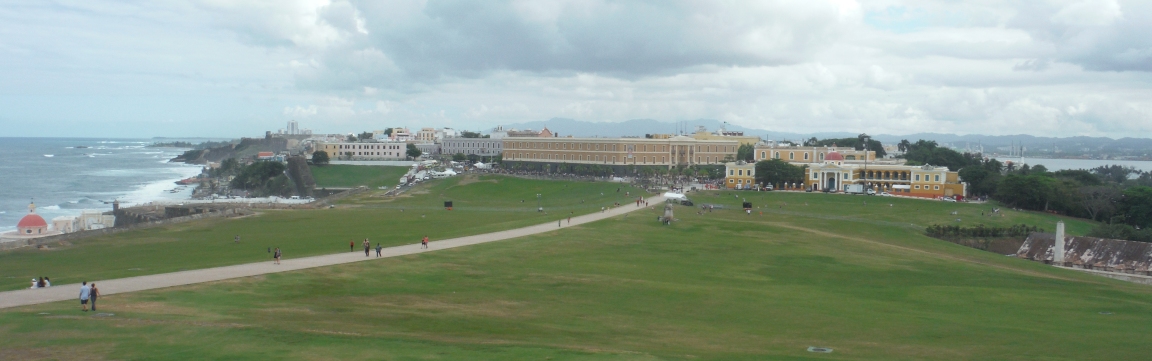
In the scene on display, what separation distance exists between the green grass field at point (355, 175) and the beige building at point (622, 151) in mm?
17823

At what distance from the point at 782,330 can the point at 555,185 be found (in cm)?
6891

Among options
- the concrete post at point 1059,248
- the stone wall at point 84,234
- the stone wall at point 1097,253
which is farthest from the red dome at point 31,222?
the concrete post at point 1059,248

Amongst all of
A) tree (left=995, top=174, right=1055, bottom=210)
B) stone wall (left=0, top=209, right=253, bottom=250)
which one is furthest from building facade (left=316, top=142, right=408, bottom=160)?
tree (left=995, top=174, right=1055, bottom=210)

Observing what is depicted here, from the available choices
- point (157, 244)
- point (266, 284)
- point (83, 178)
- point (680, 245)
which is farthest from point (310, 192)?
point (266, 284)

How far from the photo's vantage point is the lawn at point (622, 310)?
1969cm

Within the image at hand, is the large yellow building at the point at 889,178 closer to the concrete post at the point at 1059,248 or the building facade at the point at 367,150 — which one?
the concrete post at the point at 1059,248

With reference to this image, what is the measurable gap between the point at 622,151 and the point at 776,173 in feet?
96.6

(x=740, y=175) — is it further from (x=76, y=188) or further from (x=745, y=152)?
(x=76, y=188)

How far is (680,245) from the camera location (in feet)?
147

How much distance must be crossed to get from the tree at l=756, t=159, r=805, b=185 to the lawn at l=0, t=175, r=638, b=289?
49.4ft

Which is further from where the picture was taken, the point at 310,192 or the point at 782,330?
the point at 310,192

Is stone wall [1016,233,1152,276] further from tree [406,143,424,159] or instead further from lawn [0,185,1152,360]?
tree [406,143,424,159]

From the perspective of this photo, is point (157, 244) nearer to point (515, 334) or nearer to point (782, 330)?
point (515, 334)

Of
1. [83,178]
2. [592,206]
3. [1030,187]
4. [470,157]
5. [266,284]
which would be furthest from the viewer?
[470,157]
